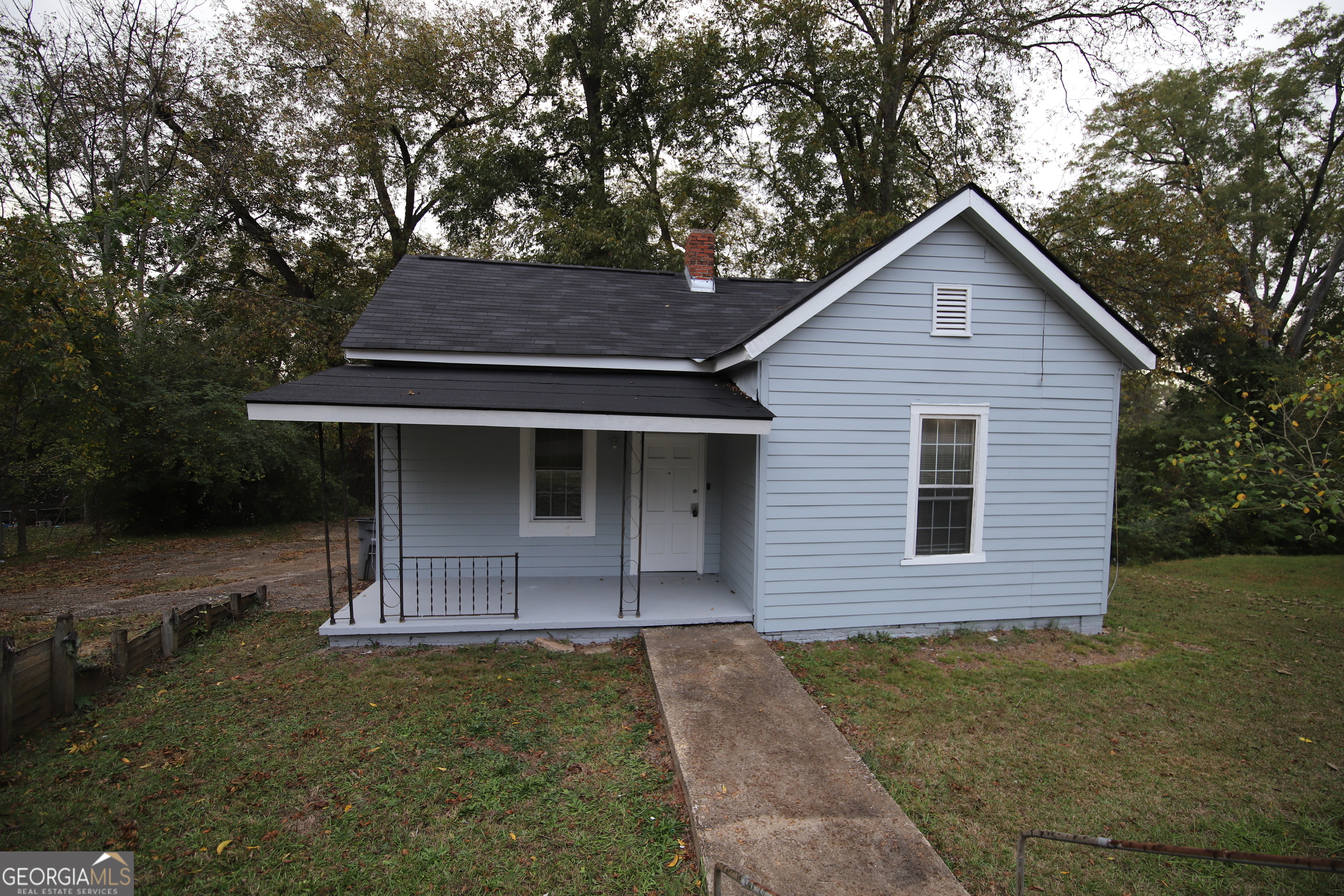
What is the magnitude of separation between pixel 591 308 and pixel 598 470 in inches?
102

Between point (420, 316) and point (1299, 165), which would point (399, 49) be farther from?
point (1299, 165)

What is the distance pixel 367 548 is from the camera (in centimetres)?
923

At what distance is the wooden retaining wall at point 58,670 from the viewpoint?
14.8ft

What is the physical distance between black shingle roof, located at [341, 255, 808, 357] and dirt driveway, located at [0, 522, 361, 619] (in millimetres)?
3919

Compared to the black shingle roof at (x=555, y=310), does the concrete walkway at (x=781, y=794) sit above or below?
below

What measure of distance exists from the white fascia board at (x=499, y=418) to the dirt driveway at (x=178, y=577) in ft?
11.7

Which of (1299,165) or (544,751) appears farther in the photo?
(1299,165)

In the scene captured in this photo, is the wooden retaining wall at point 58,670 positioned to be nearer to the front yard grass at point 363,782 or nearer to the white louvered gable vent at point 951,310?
the front yard grass at point 363,782

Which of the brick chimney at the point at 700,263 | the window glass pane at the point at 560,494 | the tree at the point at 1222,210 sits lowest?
the window glass pane at the point at 560,494

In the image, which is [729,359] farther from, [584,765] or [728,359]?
[584,765]

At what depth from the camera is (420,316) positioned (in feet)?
28.2

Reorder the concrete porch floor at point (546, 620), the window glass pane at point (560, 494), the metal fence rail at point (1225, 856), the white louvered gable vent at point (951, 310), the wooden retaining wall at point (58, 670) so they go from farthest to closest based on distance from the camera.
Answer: the window glass pane at point (560, 494)
the white louvered gable vent at point (951, 310)
the concrete porch floor at point (546, 620)
the wooden retaining wall at point (58, 670)
the metal fence rail at point (1225, 856)

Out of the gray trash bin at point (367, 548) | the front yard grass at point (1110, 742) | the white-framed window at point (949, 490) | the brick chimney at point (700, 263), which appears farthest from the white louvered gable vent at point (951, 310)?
the gray trash bin at point (367, 548)

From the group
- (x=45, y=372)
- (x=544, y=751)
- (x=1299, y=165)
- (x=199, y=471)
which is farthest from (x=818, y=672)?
(x=1299, y=165)
